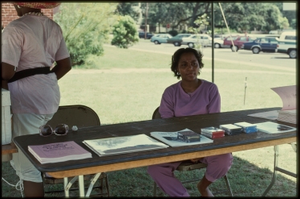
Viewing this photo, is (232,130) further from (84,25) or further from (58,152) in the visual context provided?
(84,25)

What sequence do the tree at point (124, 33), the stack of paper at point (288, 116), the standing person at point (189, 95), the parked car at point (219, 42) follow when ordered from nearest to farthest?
1. the stack of paper at point (288, 116)
2. the standing person at point (189, 95)
3. the tree at point (124, 33)
4. the parked car at point (219, 42)

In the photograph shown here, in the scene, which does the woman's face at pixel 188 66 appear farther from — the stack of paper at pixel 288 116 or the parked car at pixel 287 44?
the parked car at pixel 287 44

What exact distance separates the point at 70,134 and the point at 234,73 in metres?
13.9

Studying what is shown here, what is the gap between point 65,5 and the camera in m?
16.2

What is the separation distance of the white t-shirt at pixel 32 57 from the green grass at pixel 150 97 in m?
1.32

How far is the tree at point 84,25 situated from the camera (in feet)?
53.2

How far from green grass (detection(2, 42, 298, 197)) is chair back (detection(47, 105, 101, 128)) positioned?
2.50 ft

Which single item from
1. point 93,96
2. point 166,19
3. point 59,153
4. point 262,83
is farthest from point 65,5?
point 166,19

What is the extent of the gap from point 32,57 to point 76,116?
878mm

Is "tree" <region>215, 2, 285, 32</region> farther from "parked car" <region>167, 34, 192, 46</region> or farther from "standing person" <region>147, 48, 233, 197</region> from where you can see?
"standing person" <region>147, 48, 233, 197</region>

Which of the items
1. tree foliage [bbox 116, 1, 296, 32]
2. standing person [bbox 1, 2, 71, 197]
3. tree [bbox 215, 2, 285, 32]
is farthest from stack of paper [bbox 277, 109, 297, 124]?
tree [bbox 215, 2, 285, 32]

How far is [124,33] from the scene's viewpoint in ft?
80.4

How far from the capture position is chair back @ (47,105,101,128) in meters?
3.69

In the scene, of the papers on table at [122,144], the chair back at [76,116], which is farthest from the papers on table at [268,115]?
the chair back at [76,116]
